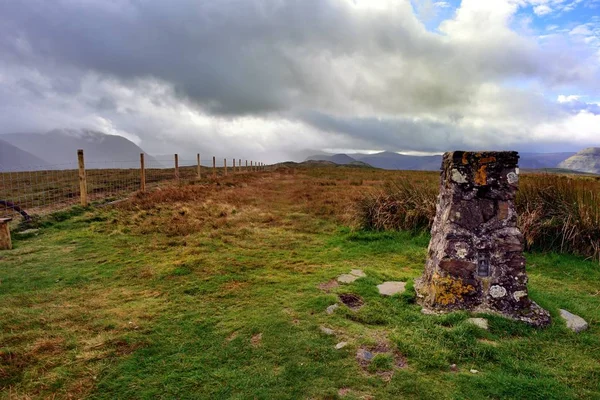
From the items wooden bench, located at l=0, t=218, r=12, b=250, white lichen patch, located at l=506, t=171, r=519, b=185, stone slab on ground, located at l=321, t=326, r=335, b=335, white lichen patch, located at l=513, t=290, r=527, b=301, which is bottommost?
stone slab on ground, located at l=321, t=326, r=335, b=335

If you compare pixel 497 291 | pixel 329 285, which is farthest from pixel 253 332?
pixel 497 291

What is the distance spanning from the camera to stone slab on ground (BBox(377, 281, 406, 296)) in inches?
193

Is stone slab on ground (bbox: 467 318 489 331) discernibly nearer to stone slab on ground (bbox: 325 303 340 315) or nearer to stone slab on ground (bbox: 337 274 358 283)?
stone slab on ground (bbox: 325 303 340 315)

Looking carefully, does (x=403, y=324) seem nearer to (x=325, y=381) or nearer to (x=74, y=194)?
(x=325, y=381)

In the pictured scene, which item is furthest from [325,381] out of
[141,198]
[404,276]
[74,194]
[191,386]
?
[74,194]

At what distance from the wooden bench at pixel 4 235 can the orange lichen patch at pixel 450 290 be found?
914 centimetres

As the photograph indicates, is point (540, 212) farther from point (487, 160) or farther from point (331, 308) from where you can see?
point (331, 308)

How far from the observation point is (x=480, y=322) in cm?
388

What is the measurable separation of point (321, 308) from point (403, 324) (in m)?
1.09

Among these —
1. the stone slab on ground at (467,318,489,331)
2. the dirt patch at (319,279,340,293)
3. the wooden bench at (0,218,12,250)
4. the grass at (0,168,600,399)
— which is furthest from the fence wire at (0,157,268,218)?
the stone slab on ground at (467,318,489,331)

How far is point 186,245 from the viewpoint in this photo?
7.57 meters

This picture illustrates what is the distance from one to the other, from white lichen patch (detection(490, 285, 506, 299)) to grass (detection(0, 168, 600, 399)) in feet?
1.11

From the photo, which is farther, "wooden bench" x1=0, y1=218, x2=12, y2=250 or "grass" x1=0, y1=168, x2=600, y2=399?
"wooden bench" x1=0, y1=218, x2=12, y2=250

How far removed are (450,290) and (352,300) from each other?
53.8 inches
